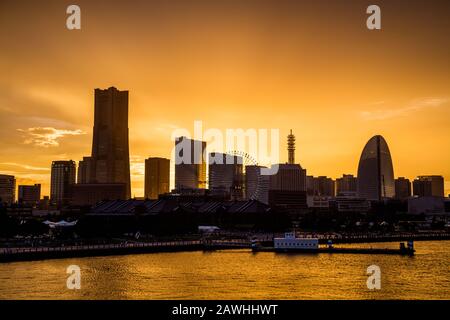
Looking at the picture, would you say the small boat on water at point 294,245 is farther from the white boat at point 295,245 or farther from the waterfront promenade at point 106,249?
the waterfront promenade at point 106,249

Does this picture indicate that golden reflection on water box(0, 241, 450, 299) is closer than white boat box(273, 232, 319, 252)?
Yes

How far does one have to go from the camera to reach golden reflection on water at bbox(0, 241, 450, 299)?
44.5 metres

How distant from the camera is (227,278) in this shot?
54.1 m

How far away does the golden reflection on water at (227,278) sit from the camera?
44.5m

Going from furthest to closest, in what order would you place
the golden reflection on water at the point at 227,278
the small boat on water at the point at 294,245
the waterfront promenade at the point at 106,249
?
the small boat on water at the point at 294,245 < the waterfront promenade at the point at 106,249 < the golden reflection on water at the point at 227,278

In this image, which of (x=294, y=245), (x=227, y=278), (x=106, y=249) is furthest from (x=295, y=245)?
(x=227, y=278)

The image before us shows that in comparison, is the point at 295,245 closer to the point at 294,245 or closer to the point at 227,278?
the point at 294,245

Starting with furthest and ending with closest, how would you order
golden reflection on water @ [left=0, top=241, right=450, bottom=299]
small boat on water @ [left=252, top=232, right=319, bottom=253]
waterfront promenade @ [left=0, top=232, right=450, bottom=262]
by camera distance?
small boat on water @ [left=252, top=232, right=319, bottom=253], waterfront promenade @ [left=0, top=232, right=450, bottom=262], golden reflection on water @ [left=0, top=241, right=450, bottom=299]

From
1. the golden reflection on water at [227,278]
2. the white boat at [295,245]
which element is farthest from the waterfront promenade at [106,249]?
the white boat at [295,245]

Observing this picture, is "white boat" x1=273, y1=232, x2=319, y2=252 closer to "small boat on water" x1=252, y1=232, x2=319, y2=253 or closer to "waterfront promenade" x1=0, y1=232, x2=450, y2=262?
"small boat on water" x1=252, y1=232, x2=319, y2=253

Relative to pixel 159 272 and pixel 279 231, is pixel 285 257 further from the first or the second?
pixel 279 231

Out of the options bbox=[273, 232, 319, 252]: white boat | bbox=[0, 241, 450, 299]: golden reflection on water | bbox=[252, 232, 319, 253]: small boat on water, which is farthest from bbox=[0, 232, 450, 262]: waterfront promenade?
bbox=[273, 232, 319, 252]: white boat

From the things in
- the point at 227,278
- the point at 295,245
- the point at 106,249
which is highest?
the point at 295,245
